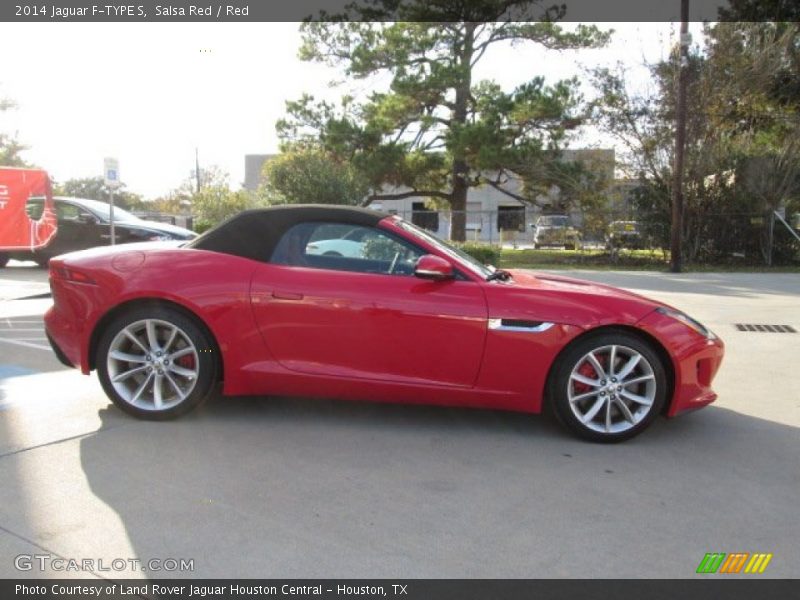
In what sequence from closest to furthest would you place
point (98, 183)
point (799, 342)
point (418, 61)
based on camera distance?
point (799, 342) → point (418, 61) → point (98, 183)

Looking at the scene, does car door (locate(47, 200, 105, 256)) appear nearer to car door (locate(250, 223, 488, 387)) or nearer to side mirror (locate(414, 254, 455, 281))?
car door (locate(250, 223, 488, 387))

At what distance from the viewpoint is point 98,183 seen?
69.2 metres

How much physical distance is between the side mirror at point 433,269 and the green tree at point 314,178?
19344 mm

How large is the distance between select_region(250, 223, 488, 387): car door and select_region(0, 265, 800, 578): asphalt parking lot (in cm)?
45

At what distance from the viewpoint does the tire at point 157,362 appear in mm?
4523

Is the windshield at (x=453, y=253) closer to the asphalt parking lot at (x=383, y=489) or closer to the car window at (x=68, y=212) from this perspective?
the asphalt parking lot at (x=383, y=489)

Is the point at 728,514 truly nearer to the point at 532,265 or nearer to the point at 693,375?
the point at 693,375

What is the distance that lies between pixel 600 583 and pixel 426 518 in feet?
2.76

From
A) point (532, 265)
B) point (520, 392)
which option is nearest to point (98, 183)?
point (532, 265)

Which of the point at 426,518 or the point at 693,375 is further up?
the point at 693,375

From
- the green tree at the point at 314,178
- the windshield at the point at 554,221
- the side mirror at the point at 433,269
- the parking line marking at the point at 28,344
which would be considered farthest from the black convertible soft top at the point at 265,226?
the windshield at the point at 554,221

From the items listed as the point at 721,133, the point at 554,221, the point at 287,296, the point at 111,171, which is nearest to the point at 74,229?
the point at 111,171

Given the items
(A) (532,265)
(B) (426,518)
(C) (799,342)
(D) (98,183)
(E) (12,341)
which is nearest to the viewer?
(B) (426,518)

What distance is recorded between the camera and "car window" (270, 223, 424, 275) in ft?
14.9
